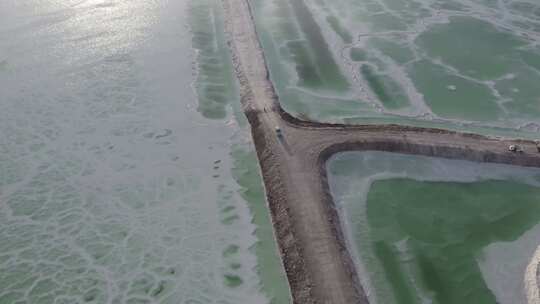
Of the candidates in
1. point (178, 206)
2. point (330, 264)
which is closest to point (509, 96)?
point (330, 264)

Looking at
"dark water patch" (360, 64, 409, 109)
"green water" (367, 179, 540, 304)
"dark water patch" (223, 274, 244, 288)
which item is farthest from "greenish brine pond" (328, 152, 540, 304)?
"dark water patch" (360, 64, 409, 109)

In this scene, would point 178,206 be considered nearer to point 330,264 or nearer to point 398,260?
point 330,264

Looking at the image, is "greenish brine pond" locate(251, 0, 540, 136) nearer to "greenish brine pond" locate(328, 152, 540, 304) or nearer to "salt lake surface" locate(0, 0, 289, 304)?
"greenish brine pond" locate(328, 152, 540, 304)

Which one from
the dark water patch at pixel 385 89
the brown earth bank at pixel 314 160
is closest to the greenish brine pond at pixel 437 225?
the brown earth bank at pixel 314 160

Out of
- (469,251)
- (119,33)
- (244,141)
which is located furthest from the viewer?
(119,33)

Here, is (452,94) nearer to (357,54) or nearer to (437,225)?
(357,54)

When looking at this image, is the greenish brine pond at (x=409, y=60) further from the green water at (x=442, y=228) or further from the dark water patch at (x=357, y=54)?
the green water at (x=442, y=228)
